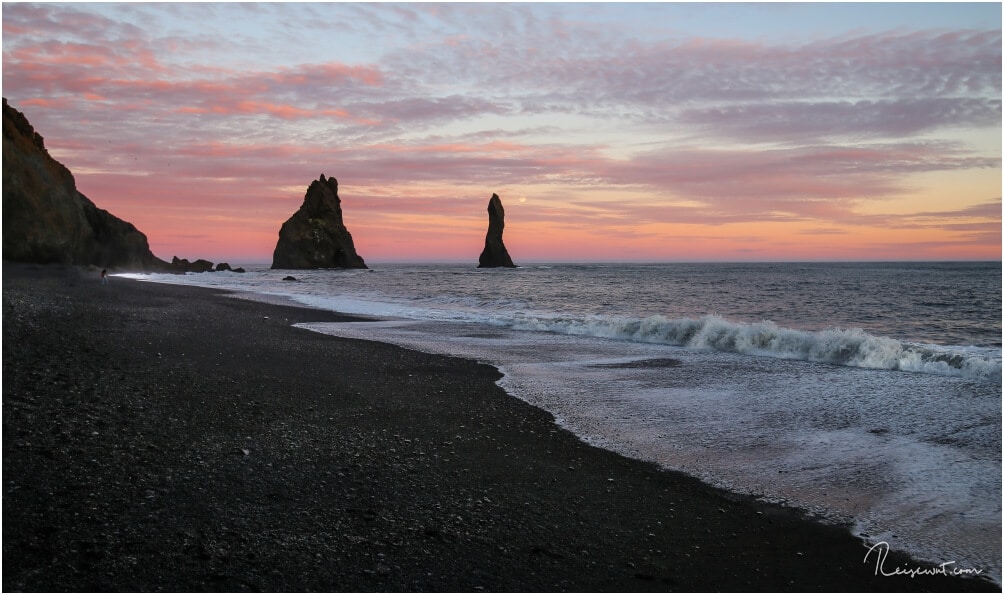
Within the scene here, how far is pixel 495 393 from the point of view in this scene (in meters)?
10.5

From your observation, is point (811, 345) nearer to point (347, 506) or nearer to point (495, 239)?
point (347, 506)

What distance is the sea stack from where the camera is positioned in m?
140

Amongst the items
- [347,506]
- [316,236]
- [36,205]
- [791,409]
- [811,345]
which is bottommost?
[791,409]

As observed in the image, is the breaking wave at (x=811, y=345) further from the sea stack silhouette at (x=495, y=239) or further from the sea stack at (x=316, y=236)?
the sea stack silhouette at (x=495, y=239)

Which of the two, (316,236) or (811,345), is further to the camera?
(316,236)

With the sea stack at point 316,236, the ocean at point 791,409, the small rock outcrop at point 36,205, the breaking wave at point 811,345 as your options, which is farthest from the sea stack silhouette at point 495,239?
the breaking wave at point 811,345

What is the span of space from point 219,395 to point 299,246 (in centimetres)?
13818

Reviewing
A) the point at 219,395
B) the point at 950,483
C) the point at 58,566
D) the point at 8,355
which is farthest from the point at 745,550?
the point at 8,355

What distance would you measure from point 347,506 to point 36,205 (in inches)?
2582

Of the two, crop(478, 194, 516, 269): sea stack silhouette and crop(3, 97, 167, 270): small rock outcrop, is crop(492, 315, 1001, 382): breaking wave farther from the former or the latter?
crop(478, 194, 516, 269): sea stack silhouette

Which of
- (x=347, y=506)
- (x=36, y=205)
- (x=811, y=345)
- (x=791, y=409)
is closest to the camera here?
(x=347, y=506)

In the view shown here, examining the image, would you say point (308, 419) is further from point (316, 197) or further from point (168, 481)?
point (316, 197)

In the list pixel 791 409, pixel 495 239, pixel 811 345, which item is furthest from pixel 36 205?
pixel 495 239

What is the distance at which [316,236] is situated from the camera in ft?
463
